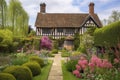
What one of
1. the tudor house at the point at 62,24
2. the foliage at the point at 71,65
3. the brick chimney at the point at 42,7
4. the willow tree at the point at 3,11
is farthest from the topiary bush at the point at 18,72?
the brick chimney at the point at 42,7

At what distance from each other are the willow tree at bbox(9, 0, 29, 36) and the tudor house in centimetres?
404

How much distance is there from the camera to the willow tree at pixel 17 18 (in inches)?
1785

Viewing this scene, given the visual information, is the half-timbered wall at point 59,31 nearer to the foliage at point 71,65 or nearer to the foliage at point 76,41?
the foliage at point 76,41

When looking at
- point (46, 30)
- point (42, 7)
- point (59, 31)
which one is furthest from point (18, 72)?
point (42, 7)

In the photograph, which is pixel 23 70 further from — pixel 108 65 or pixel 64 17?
pixel 64 17

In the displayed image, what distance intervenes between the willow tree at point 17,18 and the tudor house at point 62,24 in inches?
159

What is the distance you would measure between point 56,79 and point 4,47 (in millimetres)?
21484

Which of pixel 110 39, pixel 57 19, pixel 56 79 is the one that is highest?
pixel 57 19

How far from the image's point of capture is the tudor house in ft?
156

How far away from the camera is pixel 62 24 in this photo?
48438 mm

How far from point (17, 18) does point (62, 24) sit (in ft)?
30.4

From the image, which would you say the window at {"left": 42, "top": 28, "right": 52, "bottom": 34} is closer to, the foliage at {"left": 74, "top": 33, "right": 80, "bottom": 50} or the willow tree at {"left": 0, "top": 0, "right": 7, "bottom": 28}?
the foliage at {"left": 74, "top": 33, "right": 80, "bottom": 50}

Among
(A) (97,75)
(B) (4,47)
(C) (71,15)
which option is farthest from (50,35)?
(A) (97,75)

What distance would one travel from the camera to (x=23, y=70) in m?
10.9
